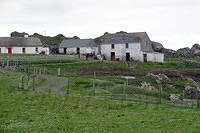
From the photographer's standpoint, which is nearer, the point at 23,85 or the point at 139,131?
the point at 139,131

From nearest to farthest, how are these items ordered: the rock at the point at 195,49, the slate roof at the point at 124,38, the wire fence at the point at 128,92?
the wire fence at the point at 128,92
the slate roof at the point at 124,38
the rock at the point at 195,49

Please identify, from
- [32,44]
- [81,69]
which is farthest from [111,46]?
[81,69]

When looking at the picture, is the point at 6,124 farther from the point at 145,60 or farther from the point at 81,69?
the point at 145,60

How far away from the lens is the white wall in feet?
273

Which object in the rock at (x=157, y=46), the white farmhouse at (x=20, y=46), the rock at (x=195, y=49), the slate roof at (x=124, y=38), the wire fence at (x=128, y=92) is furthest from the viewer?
the rock at (x=195, y=49)

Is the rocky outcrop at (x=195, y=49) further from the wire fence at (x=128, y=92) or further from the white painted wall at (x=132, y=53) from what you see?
the wire fence at (x=128, y=92)

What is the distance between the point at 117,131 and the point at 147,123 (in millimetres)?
2494

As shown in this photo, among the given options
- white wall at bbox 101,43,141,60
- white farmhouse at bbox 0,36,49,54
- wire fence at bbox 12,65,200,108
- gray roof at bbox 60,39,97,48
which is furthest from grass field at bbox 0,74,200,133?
gray roof at bbox 60,39,97,48

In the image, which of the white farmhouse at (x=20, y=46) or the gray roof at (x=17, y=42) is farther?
the gray roof at (x=17, y=42)

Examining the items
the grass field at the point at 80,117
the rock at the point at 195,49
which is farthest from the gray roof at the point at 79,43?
the grass field at the point at 80,117

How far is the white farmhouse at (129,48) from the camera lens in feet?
274

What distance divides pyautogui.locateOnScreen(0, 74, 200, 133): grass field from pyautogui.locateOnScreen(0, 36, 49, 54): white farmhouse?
6611cm

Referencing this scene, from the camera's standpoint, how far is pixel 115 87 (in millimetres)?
34125

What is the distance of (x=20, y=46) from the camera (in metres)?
89.2
